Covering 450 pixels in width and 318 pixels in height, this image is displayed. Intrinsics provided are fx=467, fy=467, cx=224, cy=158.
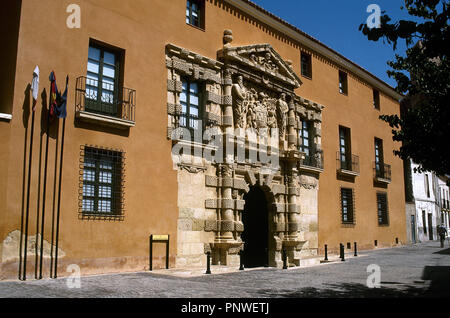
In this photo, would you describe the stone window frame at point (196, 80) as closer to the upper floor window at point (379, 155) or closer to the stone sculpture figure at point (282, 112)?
the stone sculpture figure at point (282, 112)

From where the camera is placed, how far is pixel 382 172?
967 inches

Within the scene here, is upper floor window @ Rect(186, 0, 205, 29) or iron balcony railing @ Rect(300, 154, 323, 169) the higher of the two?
upper floor window @ Rect(186, 0, 205, 29)

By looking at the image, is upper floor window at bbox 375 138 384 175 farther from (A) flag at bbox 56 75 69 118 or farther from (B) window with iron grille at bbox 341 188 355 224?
(A) flag at bbox 56 75 69 118

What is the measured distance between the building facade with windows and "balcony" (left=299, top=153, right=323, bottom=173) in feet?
0.23

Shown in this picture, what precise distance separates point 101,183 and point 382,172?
56.3 feet

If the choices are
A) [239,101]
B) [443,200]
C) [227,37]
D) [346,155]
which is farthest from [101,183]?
[443,200]


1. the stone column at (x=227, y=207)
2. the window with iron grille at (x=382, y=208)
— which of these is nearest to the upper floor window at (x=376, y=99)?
the window with iron grille at (x=382, y=208)

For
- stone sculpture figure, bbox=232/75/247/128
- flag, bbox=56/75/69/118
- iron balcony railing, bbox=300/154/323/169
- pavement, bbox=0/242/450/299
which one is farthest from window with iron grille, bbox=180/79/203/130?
iron balcony railing, bbox=300/154/323/169

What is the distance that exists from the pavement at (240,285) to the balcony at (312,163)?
5.90m

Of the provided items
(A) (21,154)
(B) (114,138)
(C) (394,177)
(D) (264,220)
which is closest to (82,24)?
(B) (114,138)

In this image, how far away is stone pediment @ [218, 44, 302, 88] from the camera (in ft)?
50.5

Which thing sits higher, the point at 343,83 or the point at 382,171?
the point at 343,83

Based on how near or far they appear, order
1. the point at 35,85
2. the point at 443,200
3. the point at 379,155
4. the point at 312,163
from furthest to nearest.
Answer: the point at 443,200, the point at 379,155, the point at 312,163, the point at 35,85

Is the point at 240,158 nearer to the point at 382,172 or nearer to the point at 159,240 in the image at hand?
the point at 159,240
